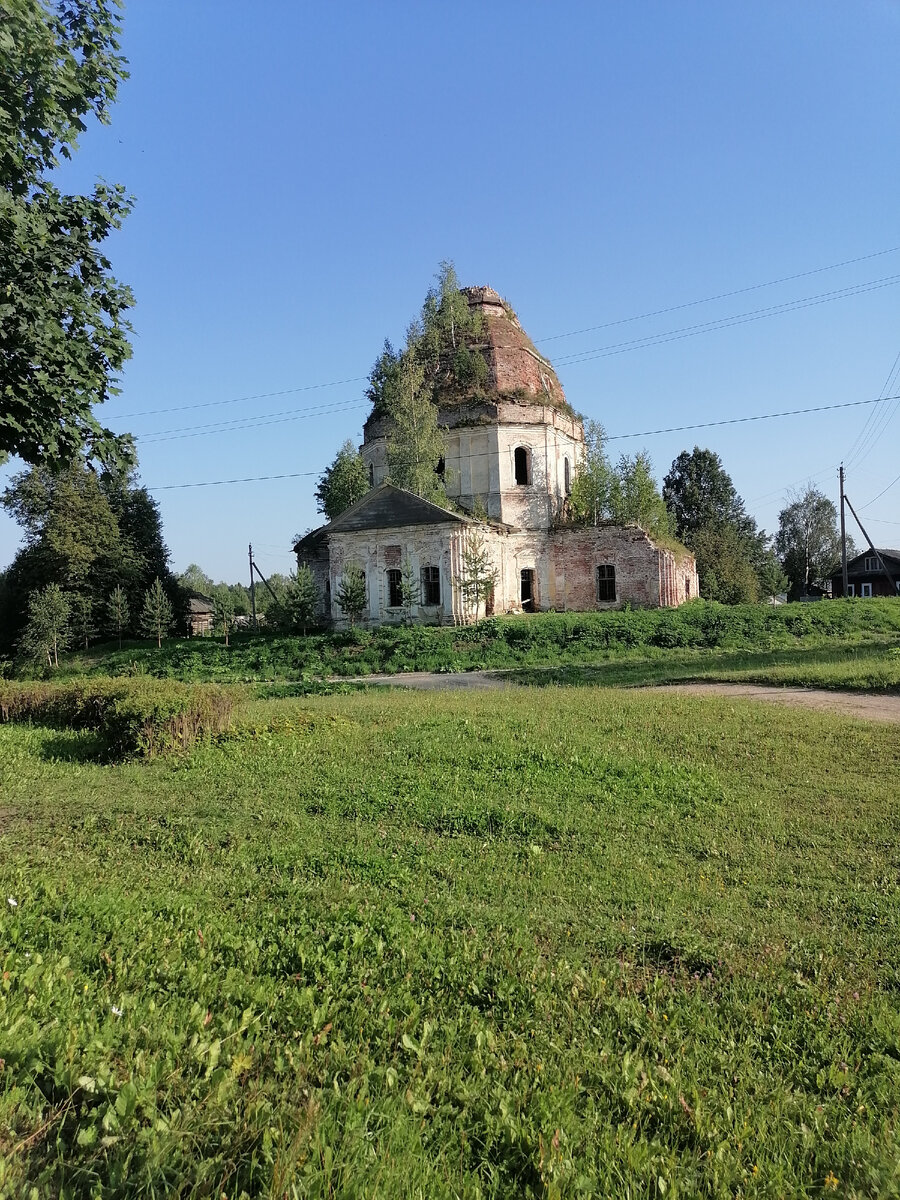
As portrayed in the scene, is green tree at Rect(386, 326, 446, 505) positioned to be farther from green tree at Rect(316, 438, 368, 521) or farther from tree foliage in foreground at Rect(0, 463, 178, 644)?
tree foliage in foreground at Rect(0, 463, 178, 644)

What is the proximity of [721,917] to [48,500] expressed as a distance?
42.6 metres

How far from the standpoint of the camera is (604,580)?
33500 mm

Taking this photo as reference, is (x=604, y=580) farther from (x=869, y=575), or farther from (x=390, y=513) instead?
→ (x=869, y=575)

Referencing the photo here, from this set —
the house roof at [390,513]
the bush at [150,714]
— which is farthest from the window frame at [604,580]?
the bush at [150,714]

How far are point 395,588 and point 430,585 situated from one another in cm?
170

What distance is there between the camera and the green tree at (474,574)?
29.7 meters

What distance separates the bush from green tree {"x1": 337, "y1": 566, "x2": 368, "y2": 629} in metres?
18.9

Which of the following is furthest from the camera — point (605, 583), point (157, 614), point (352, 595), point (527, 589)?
point (157, 614)

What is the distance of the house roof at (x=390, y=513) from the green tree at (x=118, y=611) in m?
13.2

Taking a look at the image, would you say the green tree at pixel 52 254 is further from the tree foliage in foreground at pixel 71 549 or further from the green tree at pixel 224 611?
the tree foliage in foreground at pixel 71 549

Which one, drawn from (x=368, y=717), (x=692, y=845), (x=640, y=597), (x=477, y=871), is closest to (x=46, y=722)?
(x=368, y=717)

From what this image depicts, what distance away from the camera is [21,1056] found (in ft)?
8.48

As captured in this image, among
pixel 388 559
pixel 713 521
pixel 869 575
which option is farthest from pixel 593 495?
pixel 869 575

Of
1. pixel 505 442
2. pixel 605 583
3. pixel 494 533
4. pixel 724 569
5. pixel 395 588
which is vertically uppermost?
pixel 505 442
